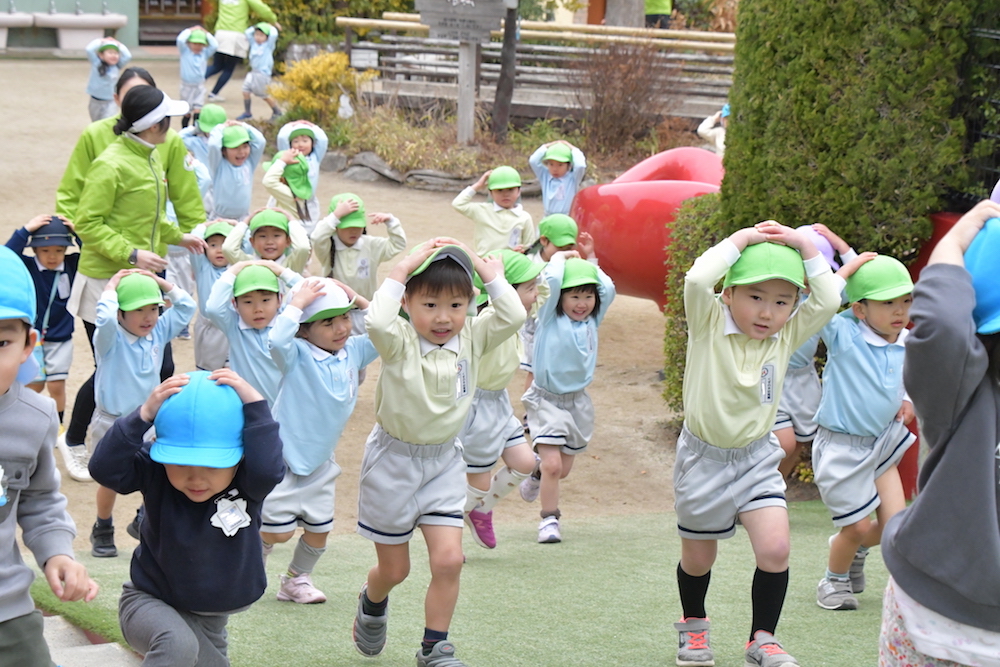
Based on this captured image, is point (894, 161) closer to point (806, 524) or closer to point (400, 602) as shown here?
point (806, 524)

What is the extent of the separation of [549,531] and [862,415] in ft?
6.54

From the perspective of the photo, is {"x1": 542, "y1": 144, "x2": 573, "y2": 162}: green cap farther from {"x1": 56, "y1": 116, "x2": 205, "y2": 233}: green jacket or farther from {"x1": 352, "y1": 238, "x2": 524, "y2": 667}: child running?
{"x1": 352, "y1": 238, "x2": 524, "y2": 667}: child running

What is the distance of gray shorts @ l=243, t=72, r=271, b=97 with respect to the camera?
19641 mm

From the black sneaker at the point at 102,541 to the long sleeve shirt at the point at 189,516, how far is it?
2616 millimetres

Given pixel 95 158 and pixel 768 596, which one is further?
pixel 95 158

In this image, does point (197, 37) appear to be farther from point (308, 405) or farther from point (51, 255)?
point (308, 405)

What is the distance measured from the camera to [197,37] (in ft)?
58.5

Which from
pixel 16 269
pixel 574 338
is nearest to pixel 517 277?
pixel 574 338

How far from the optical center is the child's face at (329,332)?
206 inches

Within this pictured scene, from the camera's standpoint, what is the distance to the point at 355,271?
828 cm

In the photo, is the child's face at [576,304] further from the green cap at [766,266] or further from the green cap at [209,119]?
the green cap at [209,119]

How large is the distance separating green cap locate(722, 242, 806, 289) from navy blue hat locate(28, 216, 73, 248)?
4122 mm

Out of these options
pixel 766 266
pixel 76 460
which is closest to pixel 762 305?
pixel 766 266

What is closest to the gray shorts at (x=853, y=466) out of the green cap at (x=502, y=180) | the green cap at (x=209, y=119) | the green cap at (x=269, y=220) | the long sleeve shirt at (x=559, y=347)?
the long sleeve shirt at (x=559, y=347)
